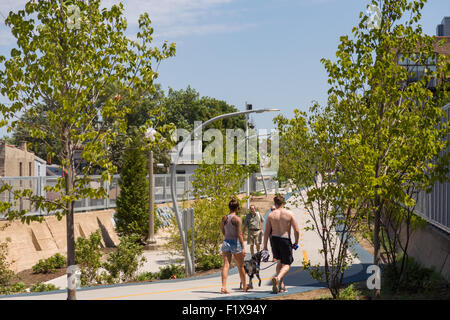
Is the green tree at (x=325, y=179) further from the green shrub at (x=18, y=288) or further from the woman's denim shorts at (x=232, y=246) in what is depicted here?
the green shrub at (x=18, y=288)

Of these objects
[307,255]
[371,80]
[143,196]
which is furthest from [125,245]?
[143,196]

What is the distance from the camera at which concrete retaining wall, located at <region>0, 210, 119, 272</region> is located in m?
21.6

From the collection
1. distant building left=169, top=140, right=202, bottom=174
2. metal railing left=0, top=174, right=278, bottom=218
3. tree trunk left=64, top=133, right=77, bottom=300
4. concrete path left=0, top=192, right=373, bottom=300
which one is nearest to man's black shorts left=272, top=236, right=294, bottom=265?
concrete path left=0, top=192, right=373, bottom=300

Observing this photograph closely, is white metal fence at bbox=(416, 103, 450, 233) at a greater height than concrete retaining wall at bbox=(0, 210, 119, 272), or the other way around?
white metal fence at bbox=(416, 103, 450, 233)

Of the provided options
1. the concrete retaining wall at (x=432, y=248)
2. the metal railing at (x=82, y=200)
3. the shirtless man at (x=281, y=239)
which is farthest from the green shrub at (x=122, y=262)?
the concrete retaining wall at (x=432, y=248)

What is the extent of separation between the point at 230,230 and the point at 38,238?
14.5 meters

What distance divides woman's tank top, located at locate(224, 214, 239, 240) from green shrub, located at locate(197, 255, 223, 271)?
7718 millimetres

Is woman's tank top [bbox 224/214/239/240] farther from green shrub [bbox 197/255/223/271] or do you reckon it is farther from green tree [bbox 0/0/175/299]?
green shrub [bbox 197/255/223/271]

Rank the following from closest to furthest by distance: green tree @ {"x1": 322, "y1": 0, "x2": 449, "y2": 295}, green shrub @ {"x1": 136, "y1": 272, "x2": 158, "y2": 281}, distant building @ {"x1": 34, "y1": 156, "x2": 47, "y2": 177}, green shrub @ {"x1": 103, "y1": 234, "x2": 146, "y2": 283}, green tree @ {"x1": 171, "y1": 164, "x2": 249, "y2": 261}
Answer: green tree @ {"x1": 322, "y1": 0, "x2": 449, "y2": 295} → green shrub @ {"x1": 103, "y1": 234, "x2": 146, "y2": 283} → green shrub @ {"x1": 136, "y1": 272, "x2": 158, "y2": 281} → green tree @ {"x1": 171, "y1": 164, "x2": 249, "y2": 261} → distant building @ {"x1": 34, "y1": 156, "x2": 47, "y2": 177}

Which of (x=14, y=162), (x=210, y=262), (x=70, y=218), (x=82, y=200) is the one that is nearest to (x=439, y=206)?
(x=70, y=218)

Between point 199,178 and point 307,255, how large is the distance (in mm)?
5874

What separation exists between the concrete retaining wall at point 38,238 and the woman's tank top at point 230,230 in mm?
11225

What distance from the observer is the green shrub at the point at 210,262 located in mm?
18422

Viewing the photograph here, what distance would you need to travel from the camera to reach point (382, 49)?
31.0 feet
